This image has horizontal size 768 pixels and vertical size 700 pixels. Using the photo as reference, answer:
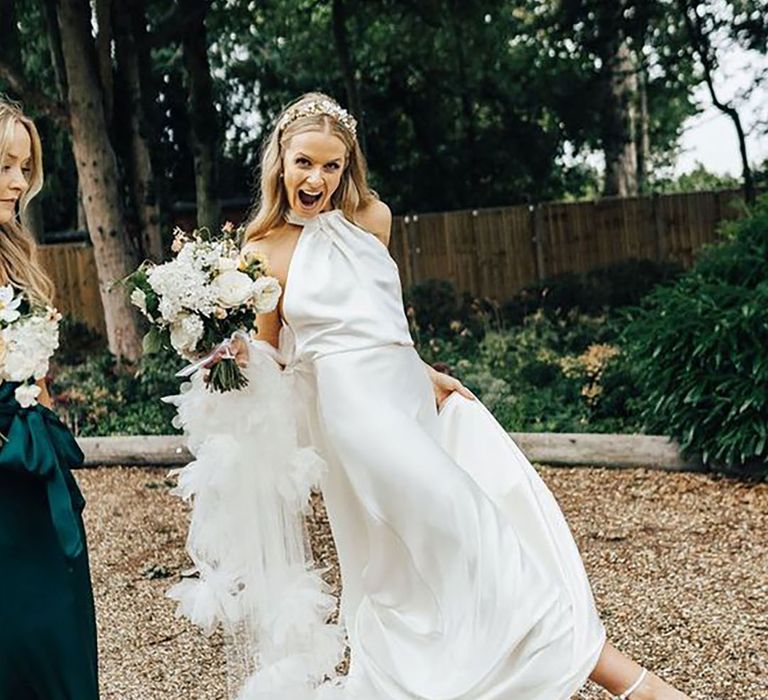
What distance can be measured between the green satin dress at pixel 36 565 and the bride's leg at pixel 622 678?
1.47 meters

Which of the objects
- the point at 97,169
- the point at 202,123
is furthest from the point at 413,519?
the point at 202,123

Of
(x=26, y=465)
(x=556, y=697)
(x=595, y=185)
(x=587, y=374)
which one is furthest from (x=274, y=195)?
(x=595, y=185)

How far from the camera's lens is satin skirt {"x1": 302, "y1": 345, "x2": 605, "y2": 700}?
3375 millimetres

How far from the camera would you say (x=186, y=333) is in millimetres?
3312

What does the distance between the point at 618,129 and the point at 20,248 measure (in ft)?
51.8

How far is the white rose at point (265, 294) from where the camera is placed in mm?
3385

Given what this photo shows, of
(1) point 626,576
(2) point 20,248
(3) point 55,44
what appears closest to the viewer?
(2) point 20,248

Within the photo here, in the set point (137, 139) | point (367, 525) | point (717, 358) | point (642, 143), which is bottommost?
point (717, 358)

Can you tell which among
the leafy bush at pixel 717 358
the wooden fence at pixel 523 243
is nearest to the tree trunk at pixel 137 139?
the wooden fence at pixel 523 243

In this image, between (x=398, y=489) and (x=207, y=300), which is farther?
(x=398, y=489)

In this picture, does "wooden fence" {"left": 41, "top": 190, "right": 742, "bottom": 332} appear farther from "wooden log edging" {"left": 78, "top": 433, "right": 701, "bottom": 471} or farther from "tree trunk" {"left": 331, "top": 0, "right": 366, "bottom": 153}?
"wooden log edging" {"left": 78, "top": 433, "right": 701, "bottom": 471}

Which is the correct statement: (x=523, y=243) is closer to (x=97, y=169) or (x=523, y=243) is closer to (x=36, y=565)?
(x=97, y=169)

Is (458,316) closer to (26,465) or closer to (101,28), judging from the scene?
(101,28)

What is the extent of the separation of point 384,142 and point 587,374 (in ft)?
32.5
